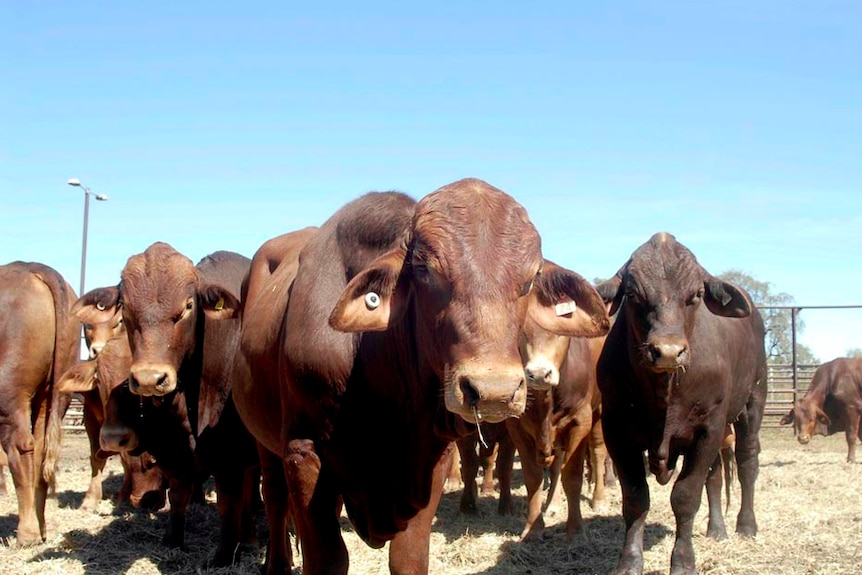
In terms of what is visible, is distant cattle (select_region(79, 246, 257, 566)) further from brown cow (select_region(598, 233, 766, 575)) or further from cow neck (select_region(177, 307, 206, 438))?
brown cow (select_region(598, 233, 766, 575))

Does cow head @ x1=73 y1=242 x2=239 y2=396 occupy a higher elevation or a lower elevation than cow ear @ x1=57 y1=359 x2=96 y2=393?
higher

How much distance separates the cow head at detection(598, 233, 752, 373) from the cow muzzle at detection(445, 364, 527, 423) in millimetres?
2959

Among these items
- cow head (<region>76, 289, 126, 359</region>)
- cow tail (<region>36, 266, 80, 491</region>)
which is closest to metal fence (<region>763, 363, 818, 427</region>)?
cow head (<region>76, 289, 126, 359</region>)

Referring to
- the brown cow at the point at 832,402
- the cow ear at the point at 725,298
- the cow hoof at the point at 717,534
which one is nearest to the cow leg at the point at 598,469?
the cow hoof at the point at 717,534

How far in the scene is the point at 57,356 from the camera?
25.2 ft

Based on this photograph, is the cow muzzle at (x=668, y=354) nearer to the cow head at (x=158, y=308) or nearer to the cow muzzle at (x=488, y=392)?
the cow muzzle at (x=488, y=392)

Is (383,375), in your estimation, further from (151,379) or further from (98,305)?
(98,305)

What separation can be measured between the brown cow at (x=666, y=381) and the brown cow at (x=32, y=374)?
4594 mm

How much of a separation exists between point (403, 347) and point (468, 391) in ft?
2.42

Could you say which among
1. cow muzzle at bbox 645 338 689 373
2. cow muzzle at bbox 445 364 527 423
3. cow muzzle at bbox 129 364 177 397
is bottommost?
cow muzzle at bbox 129 364 177 397

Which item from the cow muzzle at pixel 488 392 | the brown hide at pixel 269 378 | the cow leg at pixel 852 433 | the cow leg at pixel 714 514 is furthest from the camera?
the cow leg at pixel 852 433

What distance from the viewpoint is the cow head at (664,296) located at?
5.59m

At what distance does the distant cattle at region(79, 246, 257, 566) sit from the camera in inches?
241

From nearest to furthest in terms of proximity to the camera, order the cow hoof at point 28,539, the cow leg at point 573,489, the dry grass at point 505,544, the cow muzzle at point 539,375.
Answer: the dry grass at point 505,544
the cow muzzle at point 539,375
the cow hoof at point 28,539
the cow leg at point 573,489
